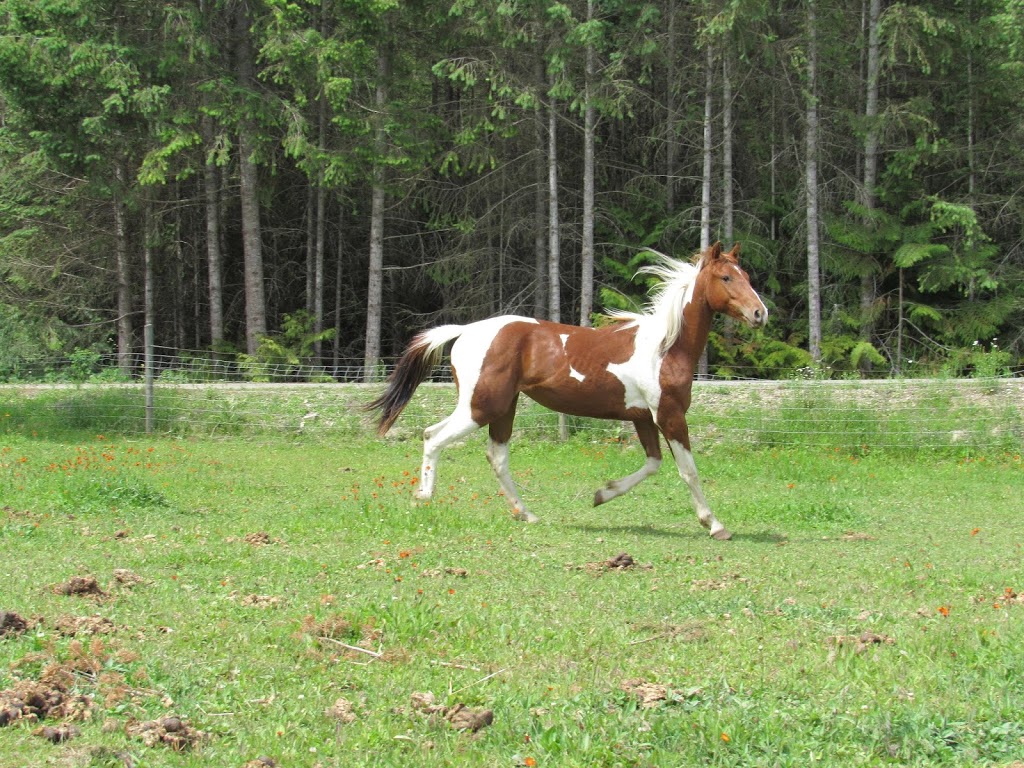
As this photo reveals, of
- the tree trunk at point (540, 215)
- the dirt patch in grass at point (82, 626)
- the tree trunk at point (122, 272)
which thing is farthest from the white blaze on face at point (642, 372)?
the tree trunk at point (122, 272)

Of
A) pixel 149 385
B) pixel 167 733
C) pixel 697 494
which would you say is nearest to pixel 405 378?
pixel 697 494

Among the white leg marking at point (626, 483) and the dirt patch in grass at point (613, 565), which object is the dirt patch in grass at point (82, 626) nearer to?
the dirt patch in grass at point (613, 565)

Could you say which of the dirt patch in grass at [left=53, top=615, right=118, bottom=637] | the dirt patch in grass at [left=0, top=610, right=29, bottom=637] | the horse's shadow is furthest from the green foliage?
the dirt patch in grass at [left=0, top=610, right=29, bottom=637]

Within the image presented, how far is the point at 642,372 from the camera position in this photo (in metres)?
9.68

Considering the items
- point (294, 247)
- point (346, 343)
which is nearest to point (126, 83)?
point (294, 247)

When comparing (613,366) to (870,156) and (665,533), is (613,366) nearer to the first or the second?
(665,533)

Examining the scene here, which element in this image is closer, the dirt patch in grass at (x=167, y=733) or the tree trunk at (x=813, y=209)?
the dirt patch in grass at (x=167, y=733)

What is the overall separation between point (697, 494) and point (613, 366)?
139 cm

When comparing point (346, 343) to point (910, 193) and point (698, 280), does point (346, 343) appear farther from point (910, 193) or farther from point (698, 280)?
point (698, 280)

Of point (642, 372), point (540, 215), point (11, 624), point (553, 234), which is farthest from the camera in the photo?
point (540, 215)

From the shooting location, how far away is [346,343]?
29062mm

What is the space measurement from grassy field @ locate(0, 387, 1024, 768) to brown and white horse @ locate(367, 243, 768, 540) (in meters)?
0.72

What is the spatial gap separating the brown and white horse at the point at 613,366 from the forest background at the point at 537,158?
9.83m

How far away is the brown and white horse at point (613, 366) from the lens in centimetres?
960
